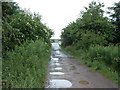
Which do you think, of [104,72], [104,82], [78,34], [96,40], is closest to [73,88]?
[104,82]

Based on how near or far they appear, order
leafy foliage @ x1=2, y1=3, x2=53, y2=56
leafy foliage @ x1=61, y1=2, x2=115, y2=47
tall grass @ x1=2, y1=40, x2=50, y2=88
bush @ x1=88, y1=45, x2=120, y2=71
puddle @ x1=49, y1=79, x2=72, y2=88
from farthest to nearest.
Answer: leafy foliage @ x1=61, y1=2, x2=115, y2=47
bush @ x1=88, y1=45, x2=120, y2=71
puddle @ x1=49, y1=79, x2=72, y2=88
leafy foliage @ x1=2, y1=3, x2=53, y2=56
tall grass @ x1=2, y1=40, x2=50, y2=88

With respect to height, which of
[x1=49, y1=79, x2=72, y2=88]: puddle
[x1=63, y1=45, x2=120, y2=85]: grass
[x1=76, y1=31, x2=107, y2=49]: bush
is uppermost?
[x1=76, y1=31, x2=107, y2=49]: bush

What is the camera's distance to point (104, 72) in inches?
392

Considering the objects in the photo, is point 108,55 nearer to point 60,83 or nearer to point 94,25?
point 60,83

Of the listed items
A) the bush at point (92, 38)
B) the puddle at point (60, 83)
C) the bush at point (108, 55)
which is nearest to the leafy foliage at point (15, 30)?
the puddle at point (60, 83)

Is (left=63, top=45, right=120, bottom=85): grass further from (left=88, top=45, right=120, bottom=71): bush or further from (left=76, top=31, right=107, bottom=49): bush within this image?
(left=76, top=31, right=107, bottom=49): bush

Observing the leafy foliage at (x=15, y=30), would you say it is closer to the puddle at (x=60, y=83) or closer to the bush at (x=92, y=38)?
the puddle at (x=60, y=83)

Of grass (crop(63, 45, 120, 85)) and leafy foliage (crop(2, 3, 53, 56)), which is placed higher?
leafy foliage (crop(2, 3, 53, 56))

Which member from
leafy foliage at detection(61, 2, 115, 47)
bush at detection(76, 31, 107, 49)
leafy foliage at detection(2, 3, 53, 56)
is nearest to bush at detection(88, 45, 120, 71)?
bush at detection(76, 31, 107, 49)

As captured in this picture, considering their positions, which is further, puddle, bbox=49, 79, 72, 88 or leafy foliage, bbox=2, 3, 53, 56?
puddle, bbox=49, 79, 72, 88

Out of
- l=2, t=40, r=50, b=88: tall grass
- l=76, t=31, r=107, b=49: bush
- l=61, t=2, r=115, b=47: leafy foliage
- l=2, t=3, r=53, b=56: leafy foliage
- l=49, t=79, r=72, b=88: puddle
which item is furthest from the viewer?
l=61, t=2, r=115, b=47: leafy foliage

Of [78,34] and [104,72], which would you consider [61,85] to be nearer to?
[104,72]

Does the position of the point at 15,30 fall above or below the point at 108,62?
above

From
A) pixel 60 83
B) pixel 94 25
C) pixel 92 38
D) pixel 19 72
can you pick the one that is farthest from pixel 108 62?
pixel 94 25
